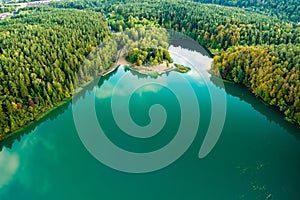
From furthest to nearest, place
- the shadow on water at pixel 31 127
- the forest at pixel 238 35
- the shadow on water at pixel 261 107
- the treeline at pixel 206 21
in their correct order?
1. the treeline at pixel 206 21
2. the forest at pixel 238 35
3. the shadow on water at pixel 261 107
4. the shadow on water at pixel 31 127

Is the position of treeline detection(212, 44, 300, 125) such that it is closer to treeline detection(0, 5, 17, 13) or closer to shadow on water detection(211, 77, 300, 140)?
shadow on water detection(211, 77, 300, 140)

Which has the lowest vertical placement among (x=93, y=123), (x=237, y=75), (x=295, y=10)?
(x=93, y=123)

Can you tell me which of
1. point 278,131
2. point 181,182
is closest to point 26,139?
point 181,182

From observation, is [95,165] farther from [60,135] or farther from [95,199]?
[60,135]

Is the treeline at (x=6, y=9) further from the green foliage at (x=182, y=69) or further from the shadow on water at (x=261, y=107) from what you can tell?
the shadow on water at (x=261, y=107)

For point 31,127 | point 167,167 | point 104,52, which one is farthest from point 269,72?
point 31,127

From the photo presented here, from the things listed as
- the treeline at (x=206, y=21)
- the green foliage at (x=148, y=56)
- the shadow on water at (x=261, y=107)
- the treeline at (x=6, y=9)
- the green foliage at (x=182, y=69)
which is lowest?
the shadow on water at (x=261, y=107)

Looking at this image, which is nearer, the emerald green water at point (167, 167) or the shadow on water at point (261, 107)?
the emerald green water at point (167, 167)

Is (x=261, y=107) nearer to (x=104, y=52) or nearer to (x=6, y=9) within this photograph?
(x=104, y=52)

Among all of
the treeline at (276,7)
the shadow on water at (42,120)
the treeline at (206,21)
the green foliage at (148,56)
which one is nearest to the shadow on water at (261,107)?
the green foliage at (148,56)
